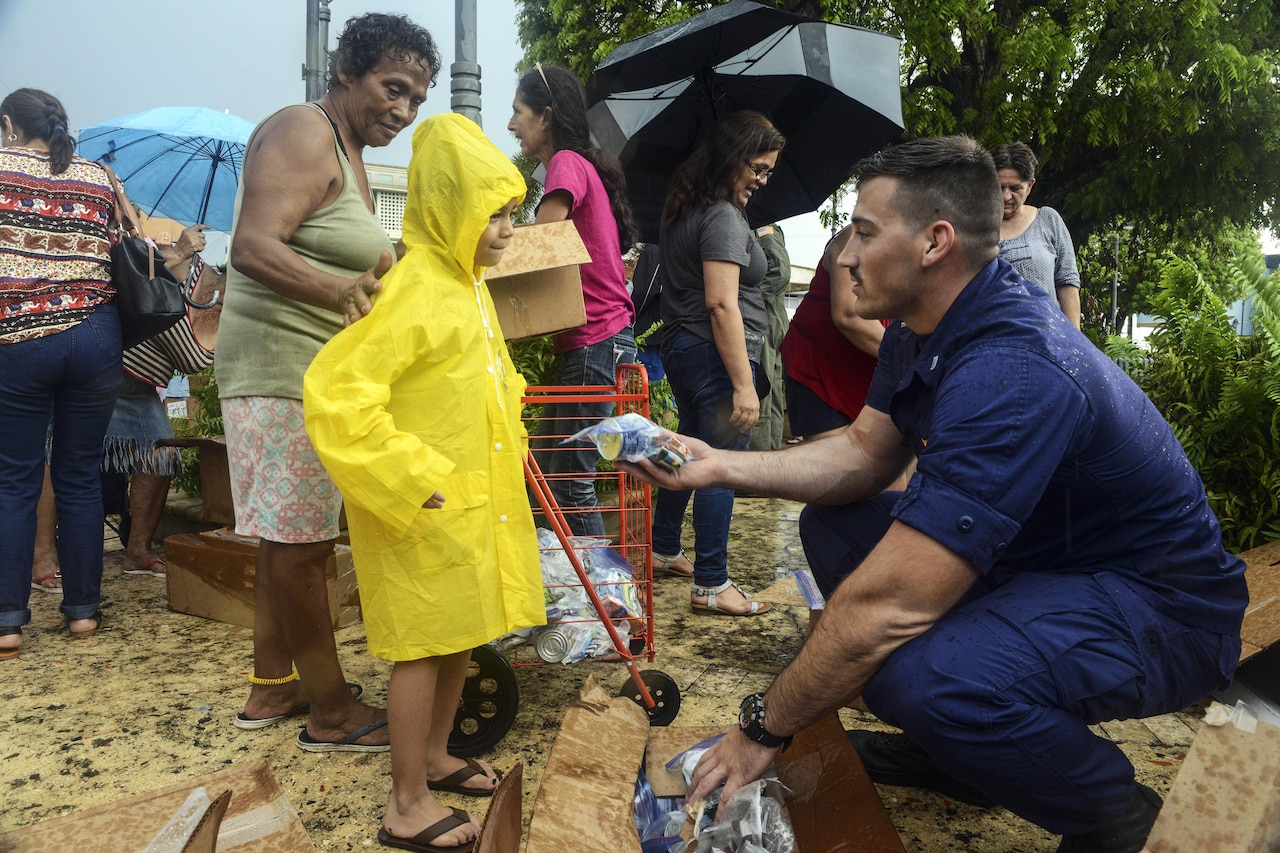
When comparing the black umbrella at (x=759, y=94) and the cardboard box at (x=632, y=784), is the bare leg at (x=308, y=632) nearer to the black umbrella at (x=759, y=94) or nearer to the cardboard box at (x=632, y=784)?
the cardboard box at (x=632, y=784)

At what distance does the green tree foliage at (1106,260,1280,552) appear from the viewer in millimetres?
3545

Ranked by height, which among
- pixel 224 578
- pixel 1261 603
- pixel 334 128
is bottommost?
pixel 224 578

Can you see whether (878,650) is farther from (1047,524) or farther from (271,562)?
(271,562)

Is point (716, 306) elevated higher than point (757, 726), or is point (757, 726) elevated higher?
point (716, 306)

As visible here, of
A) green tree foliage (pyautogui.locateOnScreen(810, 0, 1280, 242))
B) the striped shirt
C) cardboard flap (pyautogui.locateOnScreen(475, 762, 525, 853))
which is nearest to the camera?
cardboard flap (pyautogui.locateOnScreen(475, 762, 525, 853))

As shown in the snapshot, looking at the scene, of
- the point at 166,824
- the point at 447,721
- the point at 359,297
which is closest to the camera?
the point at 166,824

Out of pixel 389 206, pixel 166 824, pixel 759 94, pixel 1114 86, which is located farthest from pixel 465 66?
pixel 389 206

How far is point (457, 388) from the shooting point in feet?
7.01

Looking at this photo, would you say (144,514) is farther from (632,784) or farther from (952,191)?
(952,191)

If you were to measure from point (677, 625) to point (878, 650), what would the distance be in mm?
2109

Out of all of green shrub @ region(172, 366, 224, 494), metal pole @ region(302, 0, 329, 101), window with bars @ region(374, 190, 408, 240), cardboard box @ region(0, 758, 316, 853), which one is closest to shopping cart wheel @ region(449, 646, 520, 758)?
cardboard box @ region(0, 758, 316, 853)

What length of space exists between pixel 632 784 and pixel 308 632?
1.10m

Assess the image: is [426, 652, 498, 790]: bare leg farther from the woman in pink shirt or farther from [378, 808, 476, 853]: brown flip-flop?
the woman in pink shirt

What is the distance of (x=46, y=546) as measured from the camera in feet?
14.9
